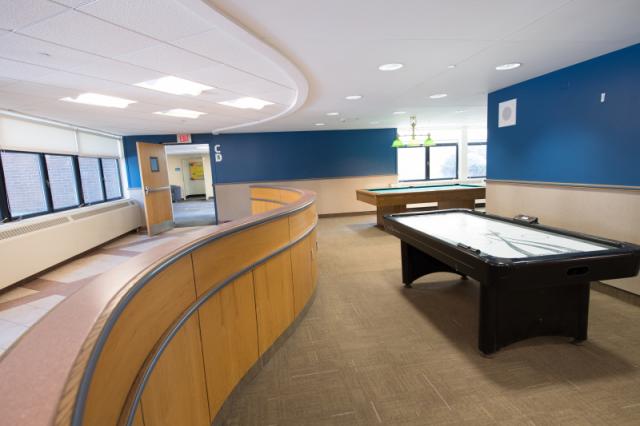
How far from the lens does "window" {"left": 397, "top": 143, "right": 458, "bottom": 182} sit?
10.4m

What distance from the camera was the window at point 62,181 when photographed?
5.96 meters

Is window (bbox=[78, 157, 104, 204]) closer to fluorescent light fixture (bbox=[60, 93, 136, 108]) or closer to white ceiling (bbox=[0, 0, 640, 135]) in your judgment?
white ceiling (bbox=[0, 0, 640, 135])

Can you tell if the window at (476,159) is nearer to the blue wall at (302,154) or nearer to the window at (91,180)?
the blue wall at (302,154)

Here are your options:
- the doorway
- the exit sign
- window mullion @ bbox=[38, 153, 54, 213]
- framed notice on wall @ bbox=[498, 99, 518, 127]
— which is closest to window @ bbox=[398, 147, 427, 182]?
framed notice on wall @ bbox=[498, 99, 518, 127]

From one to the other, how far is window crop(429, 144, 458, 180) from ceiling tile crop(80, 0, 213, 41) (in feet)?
30.8

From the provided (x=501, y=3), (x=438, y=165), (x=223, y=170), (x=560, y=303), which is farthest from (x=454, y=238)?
(x=438, y=165)

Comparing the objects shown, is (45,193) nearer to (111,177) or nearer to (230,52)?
(111,177)

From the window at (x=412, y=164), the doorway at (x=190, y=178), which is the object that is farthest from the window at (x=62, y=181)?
the window at (x=412, y=164)

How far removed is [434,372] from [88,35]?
136 inches

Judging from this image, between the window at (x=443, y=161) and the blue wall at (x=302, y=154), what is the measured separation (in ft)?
5.30

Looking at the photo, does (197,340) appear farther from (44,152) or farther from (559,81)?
(44,152)

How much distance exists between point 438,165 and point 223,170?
6706 millimetres

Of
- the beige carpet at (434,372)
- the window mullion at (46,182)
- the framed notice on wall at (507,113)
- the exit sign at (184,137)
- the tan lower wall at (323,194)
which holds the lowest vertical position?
the beige carpet at (434,372)

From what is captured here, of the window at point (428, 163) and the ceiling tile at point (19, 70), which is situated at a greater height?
the ceiling tile at point (19, 70)
